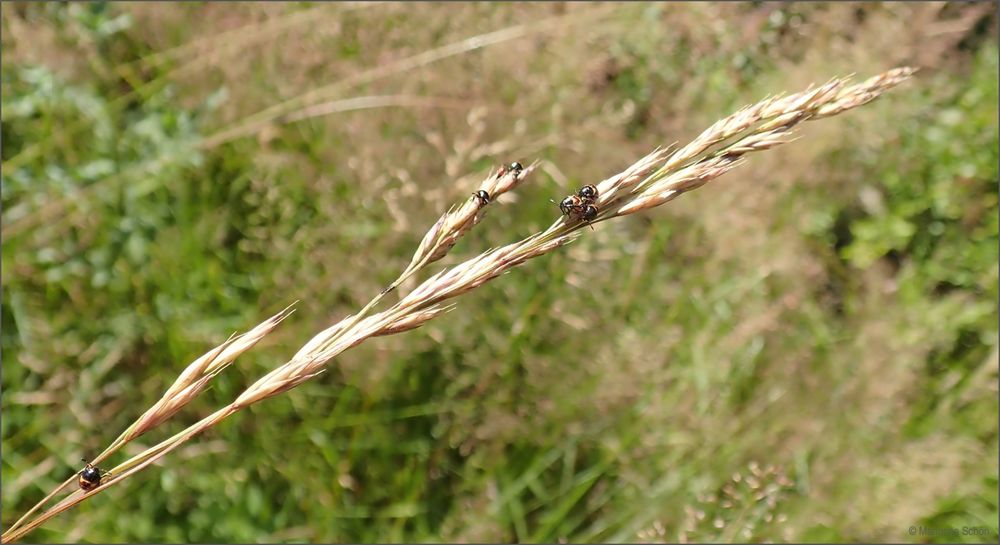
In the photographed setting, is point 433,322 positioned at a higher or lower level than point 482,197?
lower

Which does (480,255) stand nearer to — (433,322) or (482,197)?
(482,197)

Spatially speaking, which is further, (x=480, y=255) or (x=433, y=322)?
(x=433, y=322)

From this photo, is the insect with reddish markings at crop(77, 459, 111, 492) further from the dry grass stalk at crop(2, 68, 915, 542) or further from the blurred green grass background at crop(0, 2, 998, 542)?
the blurred green grass background at crop(0, 2, 998, 542)

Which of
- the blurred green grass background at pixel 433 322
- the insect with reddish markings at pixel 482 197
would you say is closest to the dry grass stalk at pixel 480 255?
the insect with reddish markings at pixel 482 197

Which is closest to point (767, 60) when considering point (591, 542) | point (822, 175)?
point (822, 175)

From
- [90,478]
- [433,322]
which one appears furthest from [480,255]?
[433,322]

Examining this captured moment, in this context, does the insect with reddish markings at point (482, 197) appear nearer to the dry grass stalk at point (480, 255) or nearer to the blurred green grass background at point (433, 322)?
the dry grass stalk at point (480, 255)
